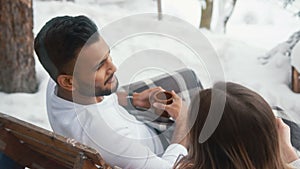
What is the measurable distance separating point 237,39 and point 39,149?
2.59 metres

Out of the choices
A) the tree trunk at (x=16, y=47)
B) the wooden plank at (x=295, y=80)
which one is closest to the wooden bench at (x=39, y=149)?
the tree trunk at (x=16, y=47)

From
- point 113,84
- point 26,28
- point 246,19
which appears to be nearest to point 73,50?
point 113,84

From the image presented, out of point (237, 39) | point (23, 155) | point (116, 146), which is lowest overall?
point (237, 39)

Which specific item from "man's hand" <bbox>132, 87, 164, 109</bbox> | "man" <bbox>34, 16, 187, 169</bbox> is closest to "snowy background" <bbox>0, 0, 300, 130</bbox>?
"man's hand" <bbox>132, 87, 164, 109</bbox>

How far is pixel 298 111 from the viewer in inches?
96.8

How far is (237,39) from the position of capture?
12.0 feet

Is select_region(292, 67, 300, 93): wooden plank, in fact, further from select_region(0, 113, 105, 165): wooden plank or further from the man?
select_region(0, 113, 105, 165): wooden plank

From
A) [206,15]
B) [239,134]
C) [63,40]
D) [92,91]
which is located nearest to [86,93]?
[92,91]

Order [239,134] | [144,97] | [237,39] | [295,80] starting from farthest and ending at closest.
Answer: [237,39], [295,80], [144,97], [239,134]

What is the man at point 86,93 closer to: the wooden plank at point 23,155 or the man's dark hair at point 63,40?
the man's dark hair at point 63,40

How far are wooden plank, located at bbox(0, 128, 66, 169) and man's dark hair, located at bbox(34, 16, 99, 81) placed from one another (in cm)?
26

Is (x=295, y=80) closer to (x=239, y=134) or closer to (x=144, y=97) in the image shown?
(x=144, y=97)

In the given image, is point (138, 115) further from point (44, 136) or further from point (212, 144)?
point (212, 144)

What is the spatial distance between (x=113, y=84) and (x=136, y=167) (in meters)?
0.24
